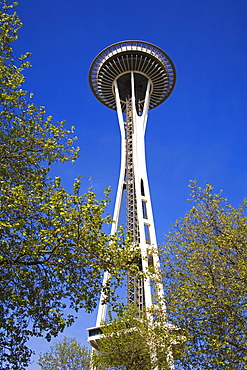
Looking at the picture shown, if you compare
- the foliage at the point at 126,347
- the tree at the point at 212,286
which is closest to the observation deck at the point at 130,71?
the foliage at the point at 126,347

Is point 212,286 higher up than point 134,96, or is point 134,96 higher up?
point 134,96

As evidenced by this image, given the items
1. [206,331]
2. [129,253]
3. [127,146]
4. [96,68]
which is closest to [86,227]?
[129,253]

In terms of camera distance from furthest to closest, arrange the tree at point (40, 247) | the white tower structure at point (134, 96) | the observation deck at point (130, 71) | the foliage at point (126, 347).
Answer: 1. the observation deck at point (130, 71)
2. the white tower structure at point (134, 96)
3. the foliage at point (126, 347)
4. the tree at point (40, 247)

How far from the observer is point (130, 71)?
57094mm

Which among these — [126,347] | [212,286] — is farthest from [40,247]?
[126,347]

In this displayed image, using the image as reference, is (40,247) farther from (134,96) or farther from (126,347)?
(134,96)

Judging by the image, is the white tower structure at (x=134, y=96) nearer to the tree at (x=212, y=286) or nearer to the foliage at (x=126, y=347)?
the foliage at (x=126, y=347)

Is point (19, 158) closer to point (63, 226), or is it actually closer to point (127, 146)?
point (63, 226)

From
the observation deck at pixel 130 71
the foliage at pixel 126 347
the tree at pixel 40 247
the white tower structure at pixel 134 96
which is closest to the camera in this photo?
the tree at pixel 40 247

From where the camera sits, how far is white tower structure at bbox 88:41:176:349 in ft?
151

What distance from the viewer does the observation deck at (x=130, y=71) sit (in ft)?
183

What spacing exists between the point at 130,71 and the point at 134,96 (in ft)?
14.8

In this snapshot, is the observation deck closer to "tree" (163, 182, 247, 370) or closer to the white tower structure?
the white tower structure

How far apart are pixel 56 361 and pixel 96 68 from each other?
131 feet
